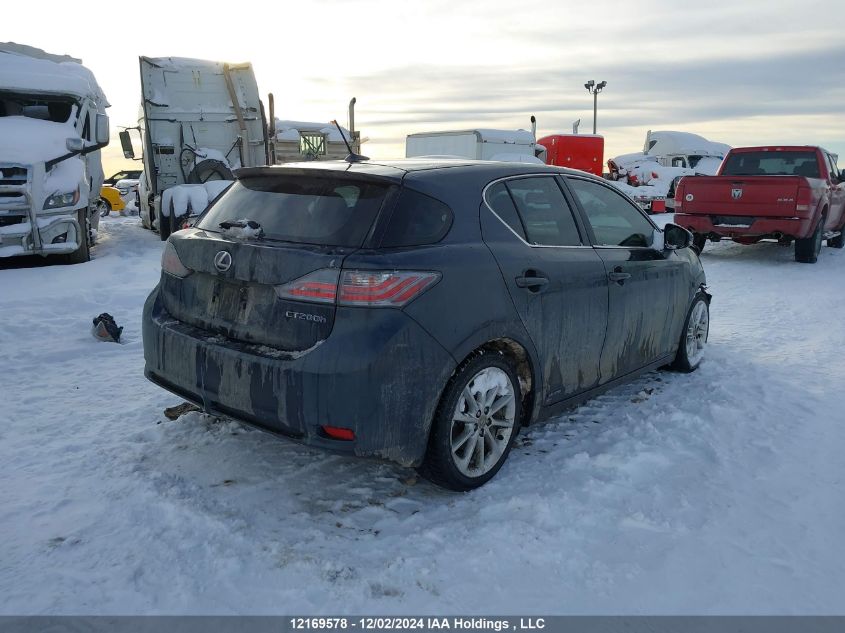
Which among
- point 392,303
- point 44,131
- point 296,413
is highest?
point 44,131

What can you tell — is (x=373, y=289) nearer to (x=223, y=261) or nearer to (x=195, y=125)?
(x=223, y=261)

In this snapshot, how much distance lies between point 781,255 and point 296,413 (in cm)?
1204

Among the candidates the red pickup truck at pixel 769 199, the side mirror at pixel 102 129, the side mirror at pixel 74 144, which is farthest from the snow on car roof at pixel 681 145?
the side mirror at pixel 74 144

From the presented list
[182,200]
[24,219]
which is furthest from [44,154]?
[182,200]

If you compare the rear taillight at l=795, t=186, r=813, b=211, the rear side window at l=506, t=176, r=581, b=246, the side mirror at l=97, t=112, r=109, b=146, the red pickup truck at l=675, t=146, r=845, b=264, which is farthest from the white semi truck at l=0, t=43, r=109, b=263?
the rear taillight at l=795, t=186, r=813, b=211

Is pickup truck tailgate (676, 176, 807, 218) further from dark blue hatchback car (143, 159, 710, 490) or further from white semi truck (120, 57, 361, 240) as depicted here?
white semi truck (120, 57, 361, 240)

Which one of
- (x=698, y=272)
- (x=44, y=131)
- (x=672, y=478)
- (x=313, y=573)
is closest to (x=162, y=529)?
(x=313, y=573)

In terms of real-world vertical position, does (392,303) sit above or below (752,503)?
above

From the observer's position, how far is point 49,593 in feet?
8.55

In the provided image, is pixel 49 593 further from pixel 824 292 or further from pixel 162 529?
pixel 824 292

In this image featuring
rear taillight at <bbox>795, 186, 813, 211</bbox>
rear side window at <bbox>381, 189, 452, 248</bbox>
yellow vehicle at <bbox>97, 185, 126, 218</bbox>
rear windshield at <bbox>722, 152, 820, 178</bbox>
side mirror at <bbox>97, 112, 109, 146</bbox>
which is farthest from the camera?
yellow vehicle at <bbox>97, 185, 126, 218</bbox>

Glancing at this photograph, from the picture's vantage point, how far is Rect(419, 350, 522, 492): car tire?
3.23 metres

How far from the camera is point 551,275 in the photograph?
3.74 meters
